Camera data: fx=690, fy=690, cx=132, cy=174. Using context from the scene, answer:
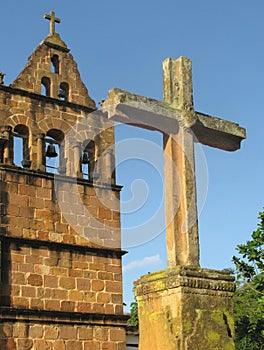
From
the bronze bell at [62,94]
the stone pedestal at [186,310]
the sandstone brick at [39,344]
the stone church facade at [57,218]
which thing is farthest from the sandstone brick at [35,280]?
the stone pedestal at [186,310]

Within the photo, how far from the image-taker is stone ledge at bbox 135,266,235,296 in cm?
573

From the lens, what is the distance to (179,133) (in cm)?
648

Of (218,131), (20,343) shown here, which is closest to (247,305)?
(20,343)

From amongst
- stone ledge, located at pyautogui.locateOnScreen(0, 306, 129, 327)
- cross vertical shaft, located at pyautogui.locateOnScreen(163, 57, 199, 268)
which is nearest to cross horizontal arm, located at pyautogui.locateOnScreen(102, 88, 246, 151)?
cross vertical shaft, located at pyautogui.locateOnScreen(163, 57, 199, 268)

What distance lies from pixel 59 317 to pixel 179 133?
24.4ft

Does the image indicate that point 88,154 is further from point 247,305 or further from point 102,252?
point 247,305

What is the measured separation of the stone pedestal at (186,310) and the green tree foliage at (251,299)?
9903 millimetres

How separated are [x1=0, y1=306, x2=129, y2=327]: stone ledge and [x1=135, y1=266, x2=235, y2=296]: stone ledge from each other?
22.2ft

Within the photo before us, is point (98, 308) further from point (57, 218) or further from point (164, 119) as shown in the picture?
point (164, 119)

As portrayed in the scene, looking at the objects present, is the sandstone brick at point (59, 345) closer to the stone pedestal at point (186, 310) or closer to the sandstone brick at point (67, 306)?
the sandstone brick at point (67, 306)

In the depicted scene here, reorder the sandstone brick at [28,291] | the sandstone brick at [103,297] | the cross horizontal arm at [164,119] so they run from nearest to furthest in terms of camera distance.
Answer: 1. the cross horizontal arm at [164,119]
2. the sandstone brick at [28,291]
3. the sandstone brick at [103,297]

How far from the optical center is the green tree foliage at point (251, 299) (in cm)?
1739

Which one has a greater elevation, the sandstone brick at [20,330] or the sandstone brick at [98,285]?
the sandstone brick at [98,285]

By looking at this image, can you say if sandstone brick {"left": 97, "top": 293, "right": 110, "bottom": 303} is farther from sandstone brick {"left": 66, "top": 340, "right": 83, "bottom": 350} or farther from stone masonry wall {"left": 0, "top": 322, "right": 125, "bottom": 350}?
sandstone brick {"left": 66, "top": 340, "right": 83, "bottom": 350}
